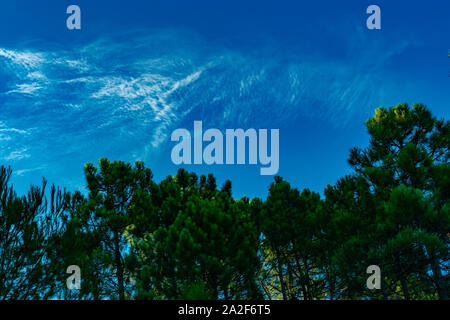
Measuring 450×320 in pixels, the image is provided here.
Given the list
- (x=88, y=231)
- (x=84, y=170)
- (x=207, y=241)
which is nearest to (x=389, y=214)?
(x=207, y=241)

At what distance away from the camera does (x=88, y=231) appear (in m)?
11.9

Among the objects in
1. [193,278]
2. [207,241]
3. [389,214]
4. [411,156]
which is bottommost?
[193,278]

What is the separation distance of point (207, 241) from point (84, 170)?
8.04 meters

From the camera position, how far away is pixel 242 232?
1091 cm

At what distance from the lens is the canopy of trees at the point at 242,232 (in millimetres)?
7742

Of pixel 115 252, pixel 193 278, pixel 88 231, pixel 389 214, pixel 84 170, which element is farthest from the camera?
pixel 84 170

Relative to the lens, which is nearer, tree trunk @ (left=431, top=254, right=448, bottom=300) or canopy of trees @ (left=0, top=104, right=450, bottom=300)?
canopy of trees @ (left=0, top=104, right=450, bottom=300)

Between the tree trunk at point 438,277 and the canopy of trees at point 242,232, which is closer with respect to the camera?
the canopy of trees at point 242,232

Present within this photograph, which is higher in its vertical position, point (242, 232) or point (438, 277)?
point (242, 232)

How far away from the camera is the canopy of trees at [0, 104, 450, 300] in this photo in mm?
7742

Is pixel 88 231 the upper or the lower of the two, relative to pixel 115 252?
upper

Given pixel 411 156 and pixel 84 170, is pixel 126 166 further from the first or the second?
pixel 411 156

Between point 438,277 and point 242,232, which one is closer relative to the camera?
point 438,277

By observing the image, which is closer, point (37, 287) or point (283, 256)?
point (37, 287)
